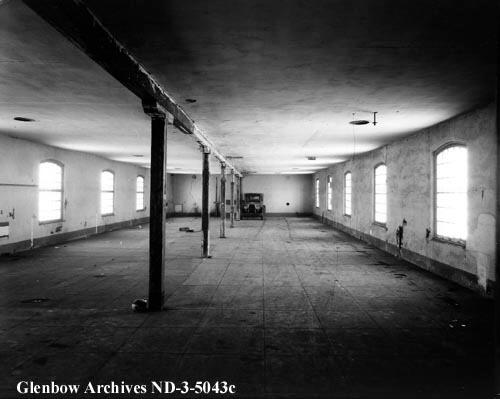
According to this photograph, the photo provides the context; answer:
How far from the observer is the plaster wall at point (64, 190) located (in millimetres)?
9389

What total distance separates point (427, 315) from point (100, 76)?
5.33 m

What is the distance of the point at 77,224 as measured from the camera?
509 inches

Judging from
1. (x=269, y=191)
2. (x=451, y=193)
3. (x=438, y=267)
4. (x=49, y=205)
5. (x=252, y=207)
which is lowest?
→ (x=438, y=267)

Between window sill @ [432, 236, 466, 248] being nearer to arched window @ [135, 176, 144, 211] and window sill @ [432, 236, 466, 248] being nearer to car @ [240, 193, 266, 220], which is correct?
car @ [240, 193, 266, 220]

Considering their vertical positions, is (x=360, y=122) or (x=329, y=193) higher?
(x=360, y=122)

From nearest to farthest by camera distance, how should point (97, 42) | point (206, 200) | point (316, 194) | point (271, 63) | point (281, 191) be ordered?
point (97, 42) < point (271, 63) < point (206, 200) < point (316, 194) < point (281, 191)

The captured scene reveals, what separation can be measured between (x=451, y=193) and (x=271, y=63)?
5.02 meters

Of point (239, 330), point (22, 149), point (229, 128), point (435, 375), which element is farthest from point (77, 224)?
point (435, 375)

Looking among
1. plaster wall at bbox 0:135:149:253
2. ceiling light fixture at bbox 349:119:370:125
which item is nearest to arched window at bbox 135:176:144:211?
plaster wall at bbox 0:135:149:253

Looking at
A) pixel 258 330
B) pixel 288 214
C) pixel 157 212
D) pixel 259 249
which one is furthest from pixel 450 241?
pixel 288 214

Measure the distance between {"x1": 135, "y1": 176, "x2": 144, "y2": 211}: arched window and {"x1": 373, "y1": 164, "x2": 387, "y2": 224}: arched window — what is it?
12.1m

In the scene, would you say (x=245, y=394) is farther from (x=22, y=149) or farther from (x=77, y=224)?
(x=77, y=224)

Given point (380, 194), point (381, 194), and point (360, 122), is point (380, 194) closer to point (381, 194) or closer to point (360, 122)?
point (381, 194)

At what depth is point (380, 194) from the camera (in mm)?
11305
